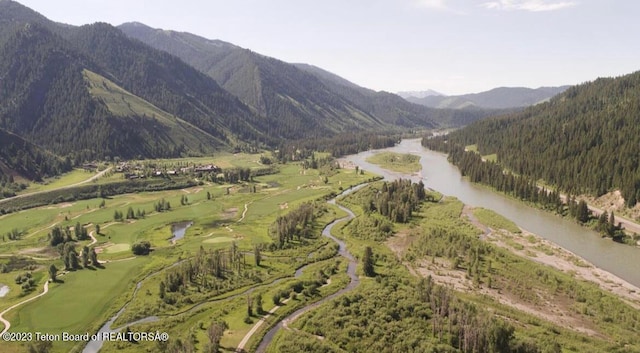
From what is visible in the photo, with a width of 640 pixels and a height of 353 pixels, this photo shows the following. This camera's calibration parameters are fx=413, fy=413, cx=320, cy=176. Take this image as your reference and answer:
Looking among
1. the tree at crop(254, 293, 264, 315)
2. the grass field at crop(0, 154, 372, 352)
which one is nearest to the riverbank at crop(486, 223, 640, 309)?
the grass field at crop(0, 154, 372, 352)

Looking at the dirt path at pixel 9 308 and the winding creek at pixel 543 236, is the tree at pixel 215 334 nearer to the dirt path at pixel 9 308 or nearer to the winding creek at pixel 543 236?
the winding creek at pixel 543 236

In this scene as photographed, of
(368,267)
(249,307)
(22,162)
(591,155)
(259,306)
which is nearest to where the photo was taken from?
(249,307)

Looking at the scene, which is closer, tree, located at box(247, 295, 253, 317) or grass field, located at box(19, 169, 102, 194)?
tree, located at box(247, 295, 253, 317)

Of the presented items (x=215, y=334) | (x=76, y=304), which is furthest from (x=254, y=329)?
(x=76, y=304)

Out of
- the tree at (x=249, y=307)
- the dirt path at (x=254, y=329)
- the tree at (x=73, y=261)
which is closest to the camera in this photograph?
the dirt path at (x=254, y=329)

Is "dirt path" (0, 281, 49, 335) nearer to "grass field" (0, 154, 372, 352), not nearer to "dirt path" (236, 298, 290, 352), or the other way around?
"grass field" (0, 154, 372, 352)

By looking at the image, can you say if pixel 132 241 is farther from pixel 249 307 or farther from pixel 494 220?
pixel 494 220

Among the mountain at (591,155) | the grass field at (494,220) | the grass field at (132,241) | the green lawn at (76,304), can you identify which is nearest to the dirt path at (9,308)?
the green lawn at (76,304)

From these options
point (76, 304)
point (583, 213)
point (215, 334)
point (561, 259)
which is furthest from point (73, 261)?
point (583, 213)

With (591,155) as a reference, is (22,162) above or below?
below

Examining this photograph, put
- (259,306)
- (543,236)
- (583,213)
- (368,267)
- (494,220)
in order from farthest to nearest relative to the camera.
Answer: (494,220), (583,213), (543,236), (368,267), (259,306)

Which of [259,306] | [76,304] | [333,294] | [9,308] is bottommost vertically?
[9,308]

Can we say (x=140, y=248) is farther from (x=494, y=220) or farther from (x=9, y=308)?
(x=494, y=220)

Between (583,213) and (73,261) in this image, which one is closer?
(73,261)
